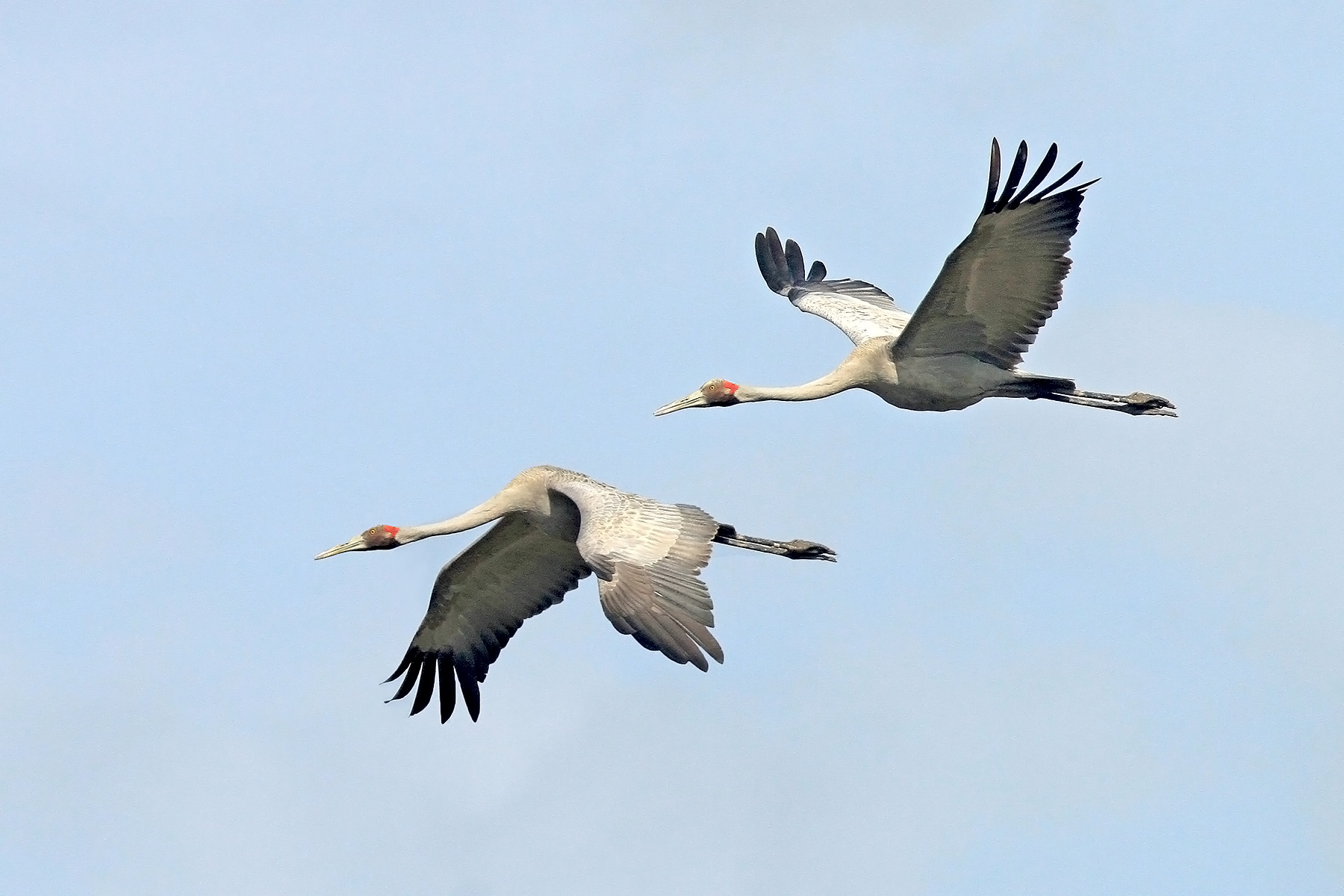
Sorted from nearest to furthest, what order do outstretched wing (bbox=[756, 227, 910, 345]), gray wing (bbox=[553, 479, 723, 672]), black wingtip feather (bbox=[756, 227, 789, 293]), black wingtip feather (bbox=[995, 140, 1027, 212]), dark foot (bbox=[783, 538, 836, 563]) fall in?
gray wing (bbox=[553, 479, 723, 672]), black wingtip feather (bbox=[995, 140, 1027, 212]), dark foot (bbox=[783, 538, 836, 563]), outstretched wing (bbox=[756, 227, 910, 345]), black wingtip feather (bbox=[756, 227, 789, 293])

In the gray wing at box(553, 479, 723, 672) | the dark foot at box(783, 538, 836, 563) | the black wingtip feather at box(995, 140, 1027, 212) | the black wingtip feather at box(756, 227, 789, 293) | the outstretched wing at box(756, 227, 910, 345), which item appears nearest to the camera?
the gray wing at box(553, 479, 723, 672)

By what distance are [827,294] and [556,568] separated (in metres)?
5.75

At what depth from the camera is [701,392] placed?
69.9ft

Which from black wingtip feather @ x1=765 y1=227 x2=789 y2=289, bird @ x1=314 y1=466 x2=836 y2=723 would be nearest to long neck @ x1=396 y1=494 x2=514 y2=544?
bird @ x1=314 y1=466 x2=836 y2=723

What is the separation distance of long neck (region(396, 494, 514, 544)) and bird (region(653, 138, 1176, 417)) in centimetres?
246

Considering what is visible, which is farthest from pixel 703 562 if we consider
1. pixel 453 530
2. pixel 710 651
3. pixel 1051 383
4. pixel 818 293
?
pixel 818 293

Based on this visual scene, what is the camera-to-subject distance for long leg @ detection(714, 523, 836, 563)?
65.1ft

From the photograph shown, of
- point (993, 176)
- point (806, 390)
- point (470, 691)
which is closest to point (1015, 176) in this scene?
point (993, 176)

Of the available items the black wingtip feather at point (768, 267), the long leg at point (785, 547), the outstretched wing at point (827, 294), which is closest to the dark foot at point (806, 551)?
the long leg at point (785, 547)

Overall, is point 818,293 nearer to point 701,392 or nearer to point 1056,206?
point 701,392

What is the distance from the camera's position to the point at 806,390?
21219mm

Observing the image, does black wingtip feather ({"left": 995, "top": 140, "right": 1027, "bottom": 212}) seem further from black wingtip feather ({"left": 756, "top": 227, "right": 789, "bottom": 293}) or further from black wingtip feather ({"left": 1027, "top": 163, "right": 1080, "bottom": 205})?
black wingtip feather ({"left": 756, "top": 227, "right": 789, "bottom": 293})

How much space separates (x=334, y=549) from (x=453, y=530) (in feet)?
3.52

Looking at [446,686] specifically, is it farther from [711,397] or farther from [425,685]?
[711,397]
